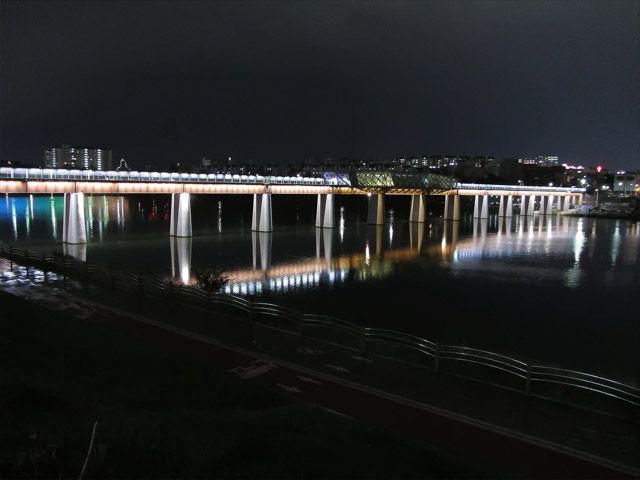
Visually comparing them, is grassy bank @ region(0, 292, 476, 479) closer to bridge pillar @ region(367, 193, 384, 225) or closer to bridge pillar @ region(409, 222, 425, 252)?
bridge pillar @ region(409, 222, 425, 252)

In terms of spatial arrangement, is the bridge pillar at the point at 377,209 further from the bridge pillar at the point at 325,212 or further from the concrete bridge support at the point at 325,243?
the concrete bridge support at the point at 325,243

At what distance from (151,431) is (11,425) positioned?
2.29 metres

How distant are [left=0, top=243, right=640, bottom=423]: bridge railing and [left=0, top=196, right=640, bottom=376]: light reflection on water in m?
6.73

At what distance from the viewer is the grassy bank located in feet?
23.5

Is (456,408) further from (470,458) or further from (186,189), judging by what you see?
(186,189)

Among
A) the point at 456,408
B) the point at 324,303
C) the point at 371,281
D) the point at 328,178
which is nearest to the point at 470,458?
the point at 456,408

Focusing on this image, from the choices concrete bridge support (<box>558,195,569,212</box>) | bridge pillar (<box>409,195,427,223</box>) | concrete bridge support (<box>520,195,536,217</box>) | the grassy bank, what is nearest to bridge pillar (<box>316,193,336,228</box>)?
bridge pillar (<box>409,195,427,223</box>)

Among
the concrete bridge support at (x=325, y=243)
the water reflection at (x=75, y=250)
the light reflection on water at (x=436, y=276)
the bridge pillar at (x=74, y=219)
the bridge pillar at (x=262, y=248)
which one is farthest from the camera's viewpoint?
the concrete bridge support at (x=325, y=243)

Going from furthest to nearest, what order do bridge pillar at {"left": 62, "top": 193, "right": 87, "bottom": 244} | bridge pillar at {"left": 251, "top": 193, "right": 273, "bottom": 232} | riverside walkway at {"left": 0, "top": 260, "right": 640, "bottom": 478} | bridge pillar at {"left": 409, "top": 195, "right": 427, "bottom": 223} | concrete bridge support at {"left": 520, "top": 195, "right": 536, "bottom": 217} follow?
1. concrete bridge support at {"left": 520, "top": 195, "right": 536, "bottom": 217}
2. bridge pillar at {"left": 409, "top": 195, "right": 427, "bottom": 223}
3. bridge pillar at {"left": 251, "top": 193, "right": 273, "bottom": 232}
4. bridge pillar at {"left": 62, "top": 193, "right": 87, "bottom": 244}
5. riverside walkway at {"left": 0, "top": 260, "right": 640, "bottom": 478}

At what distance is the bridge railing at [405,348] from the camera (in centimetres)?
1263

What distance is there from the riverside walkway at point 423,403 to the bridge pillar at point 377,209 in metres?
83.7

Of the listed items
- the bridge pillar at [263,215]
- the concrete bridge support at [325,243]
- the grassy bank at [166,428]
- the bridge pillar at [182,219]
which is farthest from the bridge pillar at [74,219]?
the grassy bank at [166,428]

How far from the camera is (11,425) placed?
319 inches

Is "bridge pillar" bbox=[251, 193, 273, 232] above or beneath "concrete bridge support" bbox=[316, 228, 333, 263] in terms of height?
above
